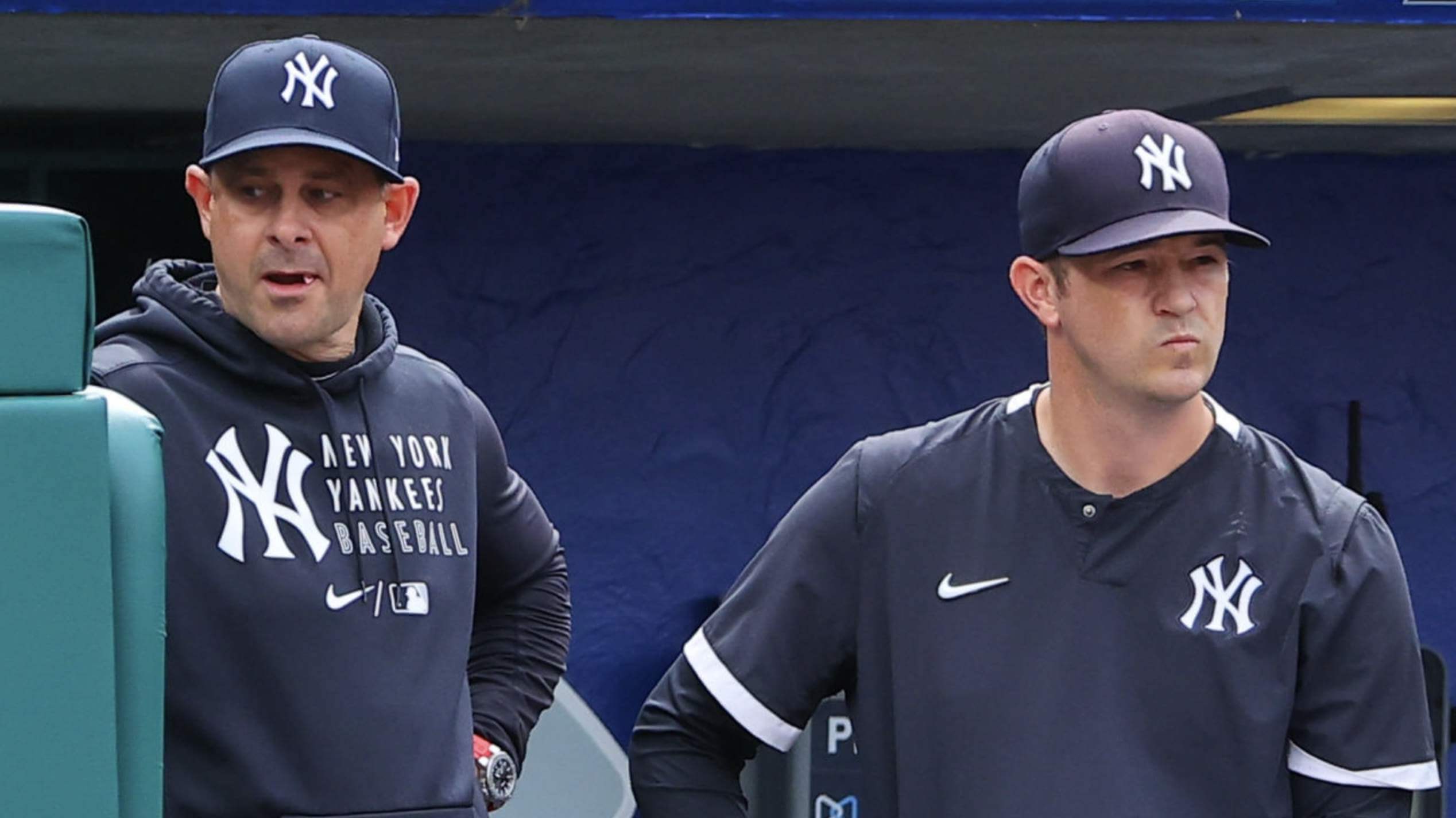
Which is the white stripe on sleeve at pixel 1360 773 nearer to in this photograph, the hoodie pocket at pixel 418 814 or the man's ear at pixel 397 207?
the hoodie pocket at pixel 418 814

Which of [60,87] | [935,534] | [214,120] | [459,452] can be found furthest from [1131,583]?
[60,87]

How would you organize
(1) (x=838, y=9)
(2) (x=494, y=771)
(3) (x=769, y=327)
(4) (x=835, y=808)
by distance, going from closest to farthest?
(2) (x=494, y=771), (1) (x=838, y=9), (4) (x=835, y=808), (3) (x=769, y=327)

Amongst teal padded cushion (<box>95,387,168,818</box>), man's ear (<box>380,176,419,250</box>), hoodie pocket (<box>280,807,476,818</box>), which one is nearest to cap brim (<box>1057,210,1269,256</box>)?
man's ear (<box>380,176,419,250</box>)

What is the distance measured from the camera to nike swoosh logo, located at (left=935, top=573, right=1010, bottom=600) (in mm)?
2387

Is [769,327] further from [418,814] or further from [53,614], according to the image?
[53,614]

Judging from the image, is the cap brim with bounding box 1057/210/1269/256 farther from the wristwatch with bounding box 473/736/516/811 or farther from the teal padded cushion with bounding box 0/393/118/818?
the teal padded cushion with bounding box 0/393/118/818

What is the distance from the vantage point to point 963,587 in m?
2.40

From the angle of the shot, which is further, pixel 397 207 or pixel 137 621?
pixel 397 207

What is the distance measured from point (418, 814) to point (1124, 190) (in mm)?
990

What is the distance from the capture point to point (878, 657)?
244 centimetres

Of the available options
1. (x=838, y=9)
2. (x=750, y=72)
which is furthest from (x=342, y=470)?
(x=750, y=72)

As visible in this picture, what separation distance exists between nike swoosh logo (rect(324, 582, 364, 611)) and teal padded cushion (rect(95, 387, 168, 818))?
2.42ft

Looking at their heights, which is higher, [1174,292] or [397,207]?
[397,207]

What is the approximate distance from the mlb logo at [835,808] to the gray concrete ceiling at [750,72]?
1.66 m
